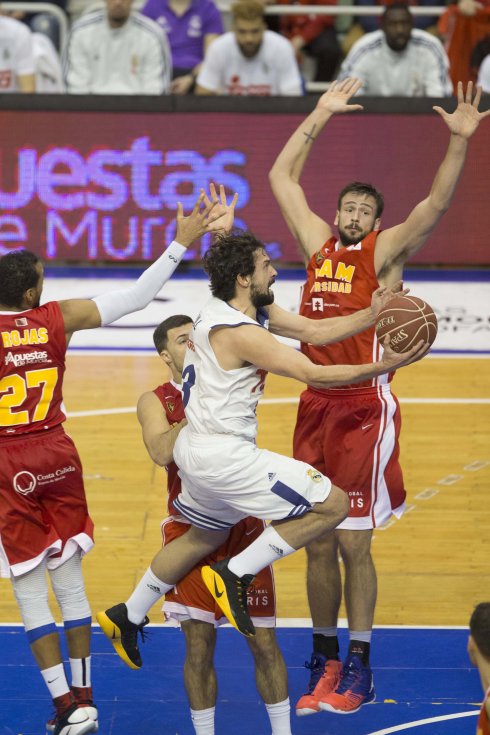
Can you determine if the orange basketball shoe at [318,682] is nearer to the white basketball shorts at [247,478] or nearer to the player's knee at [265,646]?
the player's knee at [265,646]

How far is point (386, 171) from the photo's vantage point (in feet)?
48.1

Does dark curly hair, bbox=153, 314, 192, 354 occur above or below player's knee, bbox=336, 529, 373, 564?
above

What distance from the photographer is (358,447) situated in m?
7.26

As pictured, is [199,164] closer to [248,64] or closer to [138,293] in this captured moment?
[248,64]

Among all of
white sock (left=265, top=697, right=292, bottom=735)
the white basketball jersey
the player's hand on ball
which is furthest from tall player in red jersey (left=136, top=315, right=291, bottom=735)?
the player's hand on ball

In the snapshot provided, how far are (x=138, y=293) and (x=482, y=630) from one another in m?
2.73

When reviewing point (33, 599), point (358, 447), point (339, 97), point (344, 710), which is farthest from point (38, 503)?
point (339, 97)

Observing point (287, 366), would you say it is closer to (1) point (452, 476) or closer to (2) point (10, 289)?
(2) point (10, 289)

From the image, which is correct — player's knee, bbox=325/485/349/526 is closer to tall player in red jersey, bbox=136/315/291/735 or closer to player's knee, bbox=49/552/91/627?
tall player in red jersey, bbox=136/315/291/735

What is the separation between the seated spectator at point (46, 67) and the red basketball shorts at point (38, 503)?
34.1ft

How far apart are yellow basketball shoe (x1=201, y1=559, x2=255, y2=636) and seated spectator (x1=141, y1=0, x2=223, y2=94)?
34.5ft

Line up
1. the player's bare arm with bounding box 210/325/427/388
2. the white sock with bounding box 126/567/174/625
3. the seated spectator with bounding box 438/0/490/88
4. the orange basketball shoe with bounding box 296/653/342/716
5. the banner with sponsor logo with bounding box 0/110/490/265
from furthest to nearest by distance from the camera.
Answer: the seated spectator with bounding box 438/0/490/88, the banner with sponsor logo with bounding box 0/110/490/265, the orange basketball shoe with bounding box 296/653/342/716, the white sock with bounding box 126/567/174/625, the player's bare arm with bounding box 210/325/427/388

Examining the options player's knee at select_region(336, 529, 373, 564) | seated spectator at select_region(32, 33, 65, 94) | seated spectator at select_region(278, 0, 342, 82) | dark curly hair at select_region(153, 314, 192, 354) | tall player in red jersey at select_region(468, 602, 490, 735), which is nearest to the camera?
tall player in red jersey at select_region(468, 602, 490, 735)

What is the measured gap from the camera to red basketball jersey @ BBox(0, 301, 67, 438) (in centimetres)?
646
